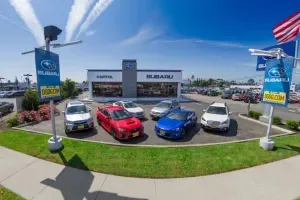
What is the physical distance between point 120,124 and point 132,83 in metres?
19.3

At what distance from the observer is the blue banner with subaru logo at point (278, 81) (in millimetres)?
6129

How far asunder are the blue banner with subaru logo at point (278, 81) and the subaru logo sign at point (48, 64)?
944cm

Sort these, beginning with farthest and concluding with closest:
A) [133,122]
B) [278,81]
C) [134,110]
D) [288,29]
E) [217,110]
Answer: [134,110] → [217,110] → [133,122] → [288,29] → [278,81]

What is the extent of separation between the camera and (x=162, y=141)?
7.96 metres

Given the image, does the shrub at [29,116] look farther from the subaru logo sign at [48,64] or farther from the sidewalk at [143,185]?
the subaru logo sign at [48,64]

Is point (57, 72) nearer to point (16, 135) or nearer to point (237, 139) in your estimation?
point (16, 135)

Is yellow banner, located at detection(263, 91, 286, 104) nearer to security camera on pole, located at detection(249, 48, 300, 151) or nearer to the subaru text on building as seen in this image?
security camera on pole, located at detection(249, 48, 300, 151)

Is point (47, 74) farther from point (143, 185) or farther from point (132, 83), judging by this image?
point (132, 83)

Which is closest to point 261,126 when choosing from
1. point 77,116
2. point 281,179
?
point 281,179

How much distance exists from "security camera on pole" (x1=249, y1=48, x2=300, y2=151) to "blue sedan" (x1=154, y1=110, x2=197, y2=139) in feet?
12.1

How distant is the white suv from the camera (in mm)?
9109

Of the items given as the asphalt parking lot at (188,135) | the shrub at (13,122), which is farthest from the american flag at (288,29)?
the shrub at (13,122)

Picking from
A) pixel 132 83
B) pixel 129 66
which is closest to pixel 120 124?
pixel 132 83

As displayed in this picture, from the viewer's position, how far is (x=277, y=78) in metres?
6.46
